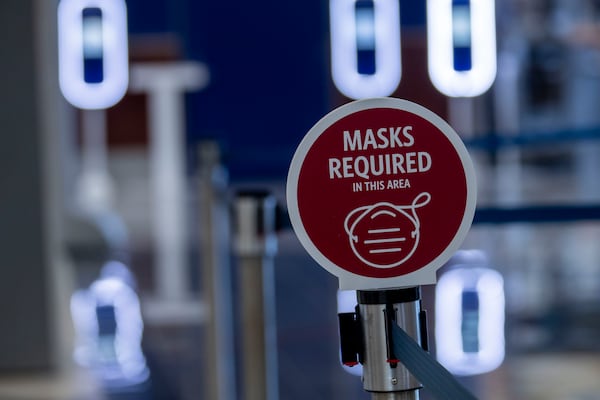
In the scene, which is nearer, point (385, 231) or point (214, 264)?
point (385, 231)

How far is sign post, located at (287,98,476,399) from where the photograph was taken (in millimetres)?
1166

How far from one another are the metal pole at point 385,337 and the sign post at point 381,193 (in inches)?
0.4

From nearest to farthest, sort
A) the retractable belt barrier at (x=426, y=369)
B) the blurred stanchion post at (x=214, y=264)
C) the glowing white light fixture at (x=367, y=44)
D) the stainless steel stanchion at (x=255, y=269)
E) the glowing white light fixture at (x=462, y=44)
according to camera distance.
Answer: the retractable belt barrier at (x=426, y=369) < the stainless steel stanchion at (x=255, y=269) < the blurred stanchion post at (x=214, y=264) < the glowing white light fixture at (x=462, y=44) < the glowing white light fixture at (x=367, y=44)

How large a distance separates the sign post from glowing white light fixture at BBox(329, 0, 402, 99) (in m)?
4.47

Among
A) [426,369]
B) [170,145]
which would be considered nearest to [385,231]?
[426,369]

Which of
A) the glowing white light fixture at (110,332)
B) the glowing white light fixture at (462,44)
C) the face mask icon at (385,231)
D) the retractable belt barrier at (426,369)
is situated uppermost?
the glowing white light fixture at (462,44)

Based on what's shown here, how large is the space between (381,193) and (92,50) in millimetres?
4452

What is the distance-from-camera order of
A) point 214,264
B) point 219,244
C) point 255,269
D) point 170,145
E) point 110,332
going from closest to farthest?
point 255,269 < point 214,264 < point 219,244 < point 110,332 < point 170,145

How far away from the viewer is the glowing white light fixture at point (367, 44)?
563 centimetres

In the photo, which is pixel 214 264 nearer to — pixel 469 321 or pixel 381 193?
pixel 469 321

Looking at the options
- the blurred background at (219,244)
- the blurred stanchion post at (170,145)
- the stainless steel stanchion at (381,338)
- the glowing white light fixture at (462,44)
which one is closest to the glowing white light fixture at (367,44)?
the blurred background at (219,244)

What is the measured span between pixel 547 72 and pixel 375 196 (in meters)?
10.8

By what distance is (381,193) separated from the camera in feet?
3.82

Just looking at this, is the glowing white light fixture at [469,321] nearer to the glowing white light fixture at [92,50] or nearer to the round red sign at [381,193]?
the glowing white light fixture at [92,50]
